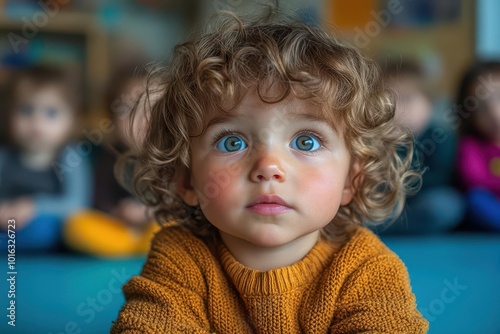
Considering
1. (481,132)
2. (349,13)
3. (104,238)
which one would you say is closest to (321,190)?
(104,238)

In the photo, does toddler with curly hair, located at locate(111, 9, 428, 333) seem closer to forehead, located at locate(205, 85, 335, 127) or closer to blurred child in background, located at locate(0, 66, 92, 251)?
forehead, located at locate(205, 85, 335, 127)

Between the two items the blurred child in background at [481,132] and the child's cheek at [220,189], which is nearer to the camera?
the child's cheek at [220,189]

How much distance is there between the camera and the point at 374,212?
1.01 metres

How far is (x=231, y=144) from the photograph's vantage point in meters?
0.84

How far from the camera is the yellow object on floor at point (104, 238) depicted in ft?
6.25

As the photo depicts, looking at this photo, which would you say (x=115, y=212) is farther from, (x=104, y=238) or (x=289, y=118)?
(x=289, y=118)

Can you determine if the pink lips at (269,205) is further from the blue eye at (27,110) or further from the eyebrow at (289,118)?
the blue eye at (27,110)

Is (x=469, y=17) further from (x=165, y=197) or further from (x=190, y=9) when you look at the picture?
(x=165, y=197)

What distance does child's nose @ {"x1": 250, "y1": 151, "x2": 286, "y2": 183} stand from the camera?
79 centimetres

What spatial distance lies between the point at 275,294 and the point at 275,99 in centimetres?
25

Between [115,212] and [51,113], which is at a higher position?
[51,113]

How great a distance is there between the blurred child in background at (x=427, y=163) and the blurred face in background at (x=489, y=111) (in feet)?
0.41

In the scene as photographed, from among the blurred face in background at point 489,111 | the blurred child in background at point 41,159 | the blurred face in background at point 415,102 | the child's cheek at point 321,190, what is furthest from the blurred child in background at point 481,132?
the child's cheek at point 321,190

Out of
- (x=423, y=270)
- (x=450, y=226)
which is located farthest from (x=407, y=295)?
(x=450, y=226)
